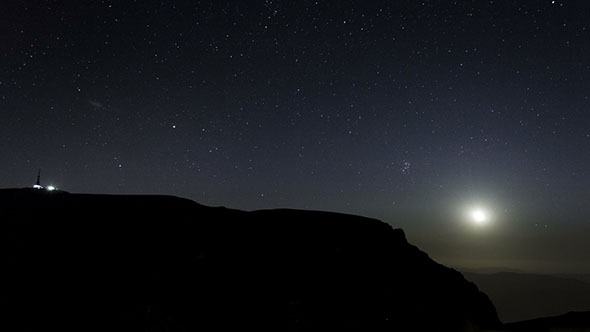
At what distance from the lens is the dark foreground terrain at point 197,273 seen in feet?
54.2

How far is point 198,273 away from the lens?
1856 cm

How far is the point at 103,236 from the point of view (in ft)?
63.0

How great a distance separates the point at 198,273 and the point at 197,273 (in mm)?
47

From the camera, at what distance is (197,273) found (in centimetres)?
1853

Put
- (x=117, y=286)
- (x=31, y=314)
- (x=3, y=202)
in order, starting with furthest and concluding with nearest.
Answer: (x=3, y=202) → (x=117, y=286) → (x=31, y=314)

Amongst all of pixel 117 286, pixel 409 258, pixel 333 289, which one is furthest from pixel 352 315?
pixel 117 286

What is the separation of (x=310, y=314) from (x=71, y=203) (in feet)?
39.6

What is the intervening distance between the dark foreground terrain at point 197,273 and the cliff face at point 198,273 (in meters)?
0.04

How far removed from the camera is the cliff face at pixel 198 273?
16578mm

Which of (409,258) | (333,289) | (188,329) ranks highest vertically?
(409,258)

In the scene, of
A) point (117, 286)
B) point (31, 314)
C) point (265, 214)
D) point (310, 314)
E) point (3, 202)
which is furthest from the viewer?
point (265, 214)

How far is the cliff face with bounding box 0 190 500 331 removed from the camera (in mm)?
16578

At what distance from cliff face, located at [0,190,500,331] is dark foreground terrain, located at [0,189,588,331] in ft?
0.15

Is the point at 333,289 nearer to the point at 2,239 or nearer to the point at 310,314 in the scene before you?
the point at 310,314
